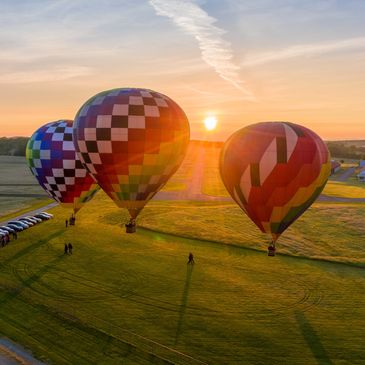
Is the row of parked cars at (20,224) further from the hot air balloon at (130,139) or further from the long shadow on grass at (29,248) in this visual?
the hot air balloon at (130,139)

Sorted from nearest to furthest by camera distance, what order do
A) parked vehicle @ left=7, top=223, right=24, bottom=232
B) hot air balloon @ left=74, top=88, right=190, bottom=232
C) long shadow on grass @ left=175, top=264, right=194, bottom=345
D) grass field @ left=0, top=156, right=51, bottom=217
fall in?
long shadow on grass @ left=175, top=264, right=194, bottom=345 → hot air balloon @ left=74, top=88, right=190, bottom=232 → parked vehicle @ left=7, top=223, right=24, bottom=232 → grass field @ left=0, top=156, right=51, bottom=217

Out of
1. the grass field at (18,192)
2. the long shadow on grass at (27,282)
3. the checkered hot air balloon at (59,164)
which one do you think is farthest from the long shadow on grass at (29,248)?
the grass field at (18,192)

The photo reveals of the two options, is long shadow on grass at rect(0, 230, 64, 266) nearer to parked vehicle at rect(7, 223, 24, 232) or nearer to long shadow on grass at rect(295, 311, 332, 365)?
parked vehicle at rect(7, 223, 24, 232)

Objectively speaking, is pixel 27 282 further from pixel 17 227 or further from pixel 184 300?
pixel 17 227

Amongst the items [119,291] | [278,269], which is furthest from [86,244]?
[278,269]

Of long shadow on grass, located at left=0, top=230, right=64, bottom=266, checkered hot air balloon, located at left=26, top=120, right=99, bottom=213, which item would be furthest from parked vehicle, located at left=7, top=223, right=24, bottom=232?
checkered hot air balloon, located at left=26, top=120, right=99, bottom=213

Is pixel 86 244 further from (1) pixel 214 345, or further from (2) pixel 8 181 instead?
(2) pixel 8 181

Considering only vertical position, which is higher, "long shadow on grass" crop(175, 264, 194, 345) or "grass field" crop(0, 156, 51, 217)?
"grass field" crop(0, 156, 51, 217)
